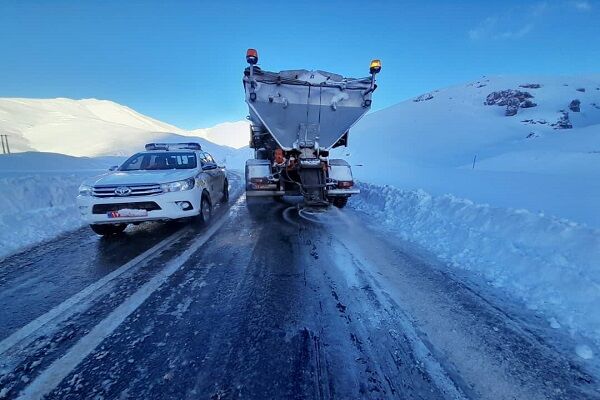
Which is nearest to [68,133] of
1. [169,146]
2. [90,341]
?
[169,146]

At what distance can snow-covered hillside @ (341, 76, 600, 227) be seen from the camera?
877 cm

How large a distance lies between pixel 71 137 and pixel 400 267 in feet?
246

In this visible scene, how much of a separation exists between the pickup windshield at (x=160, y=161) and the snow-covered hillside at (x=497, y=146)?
7499 mm

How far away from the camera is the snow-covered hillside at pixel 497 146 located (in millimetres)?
8766

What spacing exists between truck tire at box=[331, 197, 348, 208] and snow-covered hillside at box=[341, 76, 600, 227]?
3248 mm

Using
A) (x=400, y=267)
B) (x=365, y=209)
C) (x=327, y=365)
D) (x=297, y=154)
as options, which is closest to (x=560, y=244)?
(x=400, y=267)

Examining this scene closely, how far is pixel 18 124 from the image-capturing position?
7219cm

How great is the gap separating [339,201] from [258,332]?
6.68m

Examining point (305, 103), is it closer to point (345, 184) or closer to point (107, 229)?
point (345, 184)

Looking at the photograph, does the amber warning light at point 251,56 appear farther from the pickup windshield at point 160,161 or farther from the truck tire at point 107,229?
the truck tire at point 107,229

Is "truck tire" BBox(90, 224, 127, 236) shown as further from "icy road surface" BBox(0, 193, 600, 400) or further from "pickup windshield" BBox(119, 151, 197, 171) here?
"pickup windshield" BBox(119, 151, 197, 171)

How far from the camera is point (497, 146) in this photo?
36562mm

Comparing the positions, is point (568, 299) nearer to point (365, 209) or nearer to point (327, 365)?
point (327, 365)

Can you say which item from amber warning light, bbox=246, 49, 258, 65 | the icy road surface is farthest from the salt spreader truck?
the icy road surface
